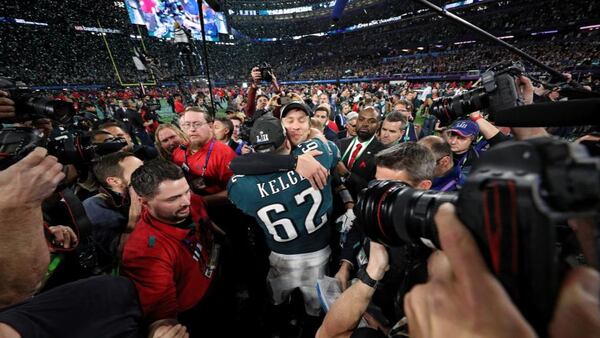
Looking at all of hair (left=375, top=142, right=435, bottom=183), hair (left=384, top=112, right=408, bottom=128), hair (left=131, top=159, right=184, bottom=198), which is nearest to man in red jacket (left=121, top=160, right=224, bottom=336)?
hair (left=131, top=159, right=184, bottom=198)

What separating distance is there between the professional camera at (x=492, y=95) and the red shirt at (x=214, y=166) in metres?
2.26

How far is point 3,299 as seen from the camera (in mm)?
921

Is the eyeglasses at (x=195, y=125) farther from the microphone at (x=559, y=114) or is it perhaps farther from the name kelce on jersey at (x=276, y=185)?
the microphone at (x=559, y=114)

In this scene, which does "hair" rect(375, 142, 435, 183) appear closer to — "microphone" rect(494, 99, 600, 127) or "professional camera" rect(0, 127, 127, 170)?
"microphone" rect(494, 99, 600, 127)

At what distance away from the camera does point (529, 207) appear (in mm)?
365

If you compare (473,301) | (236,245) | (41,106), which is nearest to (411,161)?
(473,301)

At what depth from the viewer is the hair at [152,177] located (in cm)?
181

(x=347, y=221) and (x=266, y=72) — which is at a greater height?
(x=266, y=72)

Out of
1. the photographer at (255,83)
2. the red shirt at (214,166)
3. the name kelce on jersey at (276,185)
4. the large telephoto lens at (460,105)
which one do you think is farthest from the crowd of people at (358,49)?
the large telephoto lens at (460,105)

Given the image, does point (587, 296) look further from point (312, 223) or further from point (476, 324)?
point (312, 223)

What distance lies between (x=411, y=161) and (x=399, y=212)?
3.07 ft

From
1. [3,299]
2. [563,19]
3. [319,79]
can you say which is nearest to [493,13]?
[563,19]

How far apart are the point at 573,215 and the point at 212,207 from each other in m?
2.95

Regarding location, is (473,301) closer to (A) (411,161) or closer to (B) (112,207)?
(A) (411,161)
